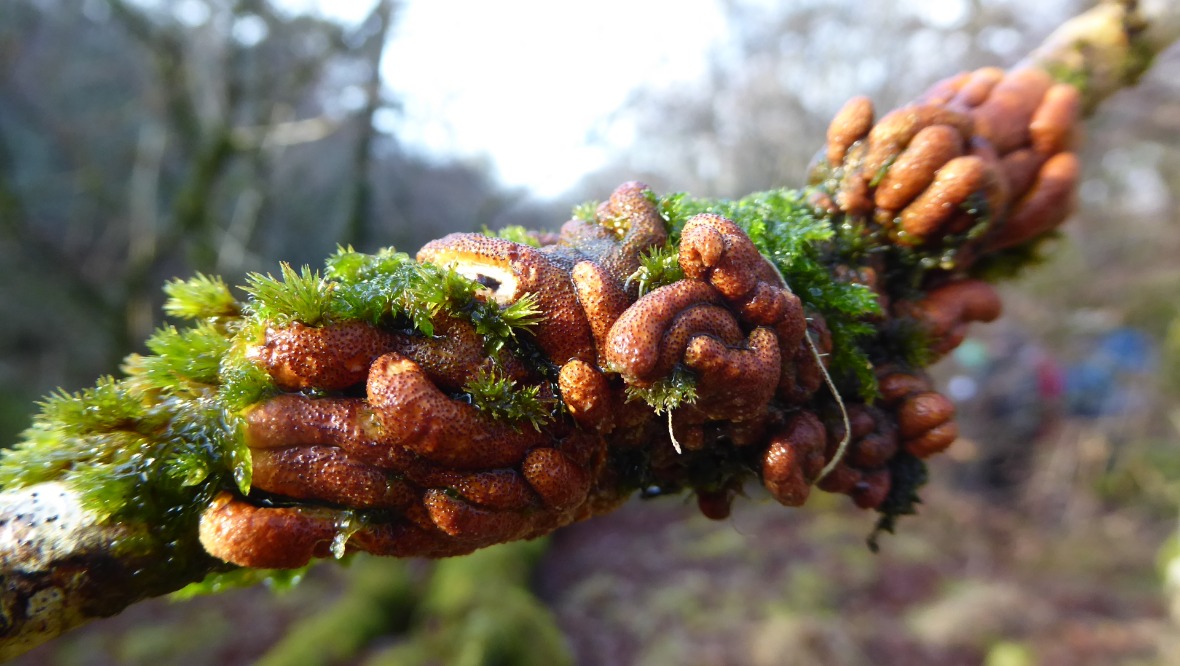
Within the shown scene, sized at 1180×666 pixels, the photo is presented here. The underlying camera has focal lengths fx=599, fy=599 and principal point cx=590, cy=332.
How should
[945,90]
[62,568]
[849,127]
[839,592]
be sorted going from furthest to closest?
[839,592]
[945,90]
[849,127]
[62,568]

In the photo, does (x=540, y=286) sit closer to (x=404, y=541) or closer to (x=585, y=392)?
(x=585, y=392)

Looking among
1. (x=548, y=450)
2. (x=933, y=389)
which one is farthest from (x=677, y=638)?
(x=548, y=450)

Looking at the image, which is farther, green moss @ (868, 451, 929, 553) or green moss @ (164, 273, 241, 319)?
green moss @ (868, 451, 929, 553)

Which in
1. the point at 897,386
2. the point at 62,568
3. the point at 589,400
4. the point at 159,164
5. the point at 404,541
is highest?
the point at 159,164

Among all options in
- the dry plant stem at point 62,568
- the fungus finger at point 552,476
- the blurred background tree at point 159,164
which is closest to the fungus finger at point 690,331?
the fungus finger at point 552,476

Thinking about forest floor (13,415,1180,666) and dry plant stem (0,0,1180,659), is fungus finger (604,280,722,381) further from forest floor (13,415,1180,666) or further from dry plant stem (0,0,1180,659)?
forest floor (13,415,1180,666)

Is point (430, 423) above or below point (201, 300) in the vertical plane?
below

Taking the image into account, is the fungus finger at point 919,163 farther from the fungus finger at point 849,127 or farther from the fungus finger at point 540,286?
the fungus finger at point 540,286

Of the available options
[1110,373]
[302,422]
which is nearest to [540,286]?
[302,422]

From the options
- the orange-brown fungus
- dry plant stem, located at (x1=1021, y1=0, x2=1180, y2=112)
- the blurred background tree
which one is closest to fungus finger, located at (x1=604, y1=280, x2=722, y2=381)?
the orange-brown fungus
